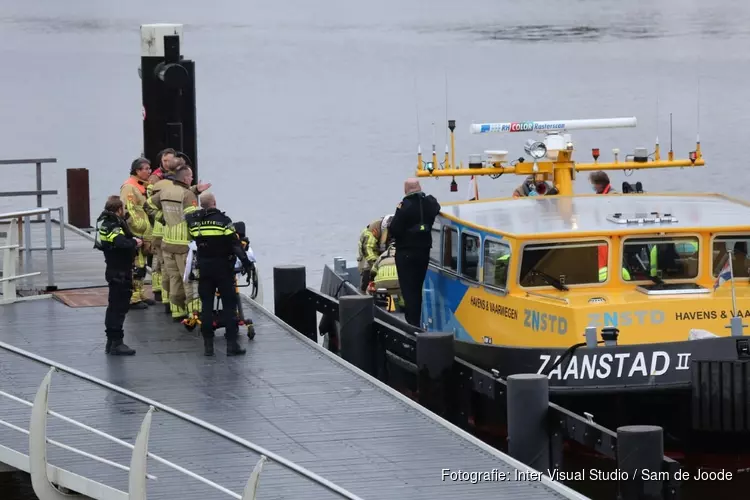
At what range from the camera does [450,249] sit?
15.4 m

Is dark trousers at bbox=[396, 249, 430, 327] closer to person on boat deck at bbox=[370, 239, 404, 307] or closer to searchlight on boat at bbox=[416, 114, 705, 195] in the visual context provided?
person on boat deck at bbox=[370, 239, 404, 307]

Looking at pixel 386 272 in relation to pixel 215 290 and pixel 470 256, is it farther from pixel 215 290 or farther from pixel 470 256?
pixel 215 290

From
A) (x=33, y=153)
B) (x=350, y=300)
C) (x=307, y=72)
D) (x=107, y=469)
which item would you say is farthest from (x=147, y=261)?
(x=307, y=72)

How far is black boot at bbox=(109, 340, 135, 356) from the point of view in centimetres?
1427

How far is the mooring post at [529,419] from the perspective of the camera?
38.5 feet

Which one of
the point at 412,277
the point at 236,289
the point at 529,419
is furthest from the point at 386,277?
the point at 529,419

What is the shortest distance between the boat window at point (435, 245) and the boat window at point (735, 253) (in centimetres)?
312

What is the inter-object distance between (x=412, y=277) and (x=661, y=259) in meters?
2.81

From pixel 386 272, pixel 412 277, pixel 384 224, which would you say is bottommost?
pixel 386 272

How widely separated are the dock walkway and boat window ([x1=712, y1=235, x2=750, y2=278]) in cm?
349

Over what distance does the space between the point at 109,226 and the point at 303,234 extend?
21.3m

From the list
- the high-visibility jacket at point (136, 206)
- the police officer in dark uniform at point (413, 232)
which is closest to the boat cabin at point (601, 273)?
the police officer in dark uniform at point (413, 232)

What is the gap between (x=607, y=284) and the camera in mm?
13852

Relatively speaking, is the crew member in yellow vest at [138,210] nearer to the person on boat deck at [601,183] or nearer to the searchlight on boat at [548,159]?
the searchlight on boat at [548,159]
